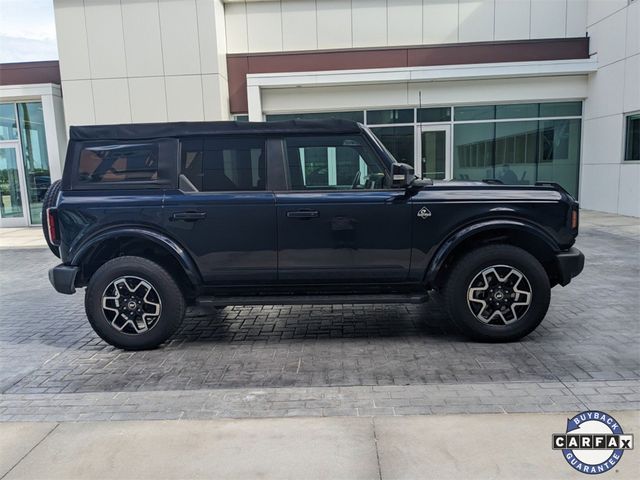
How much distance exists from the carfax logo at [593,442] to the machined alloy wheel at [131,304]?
136 inches

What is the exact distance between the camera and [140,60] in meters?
13.6

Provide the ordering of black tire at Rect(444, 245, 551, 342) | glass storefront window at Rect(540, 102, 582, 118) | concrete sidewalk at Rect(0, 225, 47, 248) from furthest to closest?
1. glass storefront window at Rect(540, 102, 582, 118)
2. concrete sidewalk at Rect(0, 225, 47, 248)
3. black tire at Rect(444, 245, 551, 342)

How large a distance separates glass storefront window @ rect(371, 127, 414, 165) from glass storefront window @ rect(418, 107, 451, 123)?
552mm

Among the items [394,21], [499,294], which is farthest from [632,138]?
[499,294]

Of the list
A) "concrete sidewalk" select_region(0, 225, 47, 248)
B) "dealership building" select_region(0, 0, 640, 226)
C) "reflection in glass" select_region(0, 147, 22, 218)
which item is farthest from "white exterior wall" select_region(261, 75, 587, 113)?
"reflection in glass" select_region(0, 147, 22, 218)

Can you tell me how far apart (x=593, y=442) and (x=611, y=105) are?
1298cm

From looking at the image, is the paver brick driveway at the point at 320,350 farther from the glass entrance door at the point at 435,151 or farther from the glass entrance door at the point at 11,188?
the glass entrance door at the point at 11,188

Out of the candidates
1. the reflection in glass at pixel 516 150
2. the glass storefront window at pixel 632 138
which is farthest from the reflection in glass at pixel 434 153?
the glass storefront window at pixel 632 138

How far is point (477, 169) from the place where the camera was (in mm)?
15414

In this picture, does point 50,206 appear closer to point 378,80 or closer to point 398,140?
point 378,80

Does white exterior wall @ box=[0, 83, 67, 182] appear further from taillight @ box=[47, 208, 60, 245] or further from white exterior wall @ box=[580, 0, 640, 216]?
white exterior wall @ box=[580, 0, 640, 216]

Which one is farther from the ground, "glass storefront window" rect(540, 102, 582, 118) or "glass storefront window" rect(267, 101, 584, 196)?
"glass storefront window" rect(540, 102, 582, 118)

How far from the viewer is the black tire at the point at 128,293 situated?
15.5ft

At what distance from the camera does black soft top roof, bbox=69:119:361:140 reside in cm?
479
